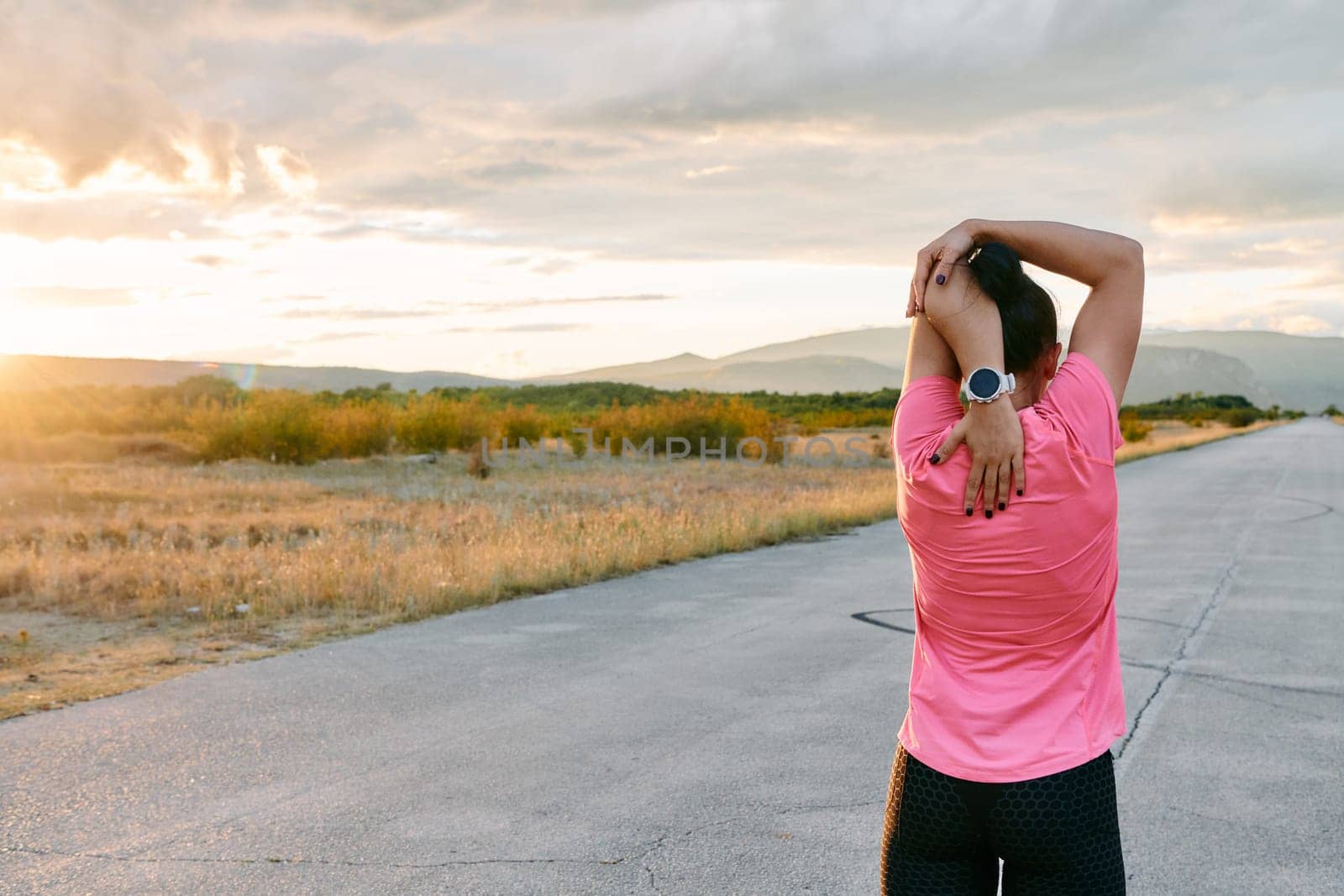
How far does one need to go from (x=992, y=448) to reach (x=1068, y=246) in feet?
1.60

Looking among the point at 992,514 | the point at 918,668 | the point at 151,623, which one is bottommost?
the point at 151,623

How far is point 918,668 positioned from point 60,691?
19.8 feet

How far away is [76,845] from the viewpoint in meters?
4.13

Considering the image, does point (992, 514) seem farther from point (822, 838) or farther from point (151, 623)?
point (151, 623)

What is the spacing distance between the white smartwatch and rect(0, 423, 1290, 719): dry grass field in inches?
237

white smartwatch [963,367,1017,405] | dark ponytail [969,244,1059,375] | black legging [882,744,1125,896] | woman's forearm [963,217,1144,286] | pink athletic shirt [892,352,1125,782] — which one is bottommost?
black legging [882,744,1125,896]

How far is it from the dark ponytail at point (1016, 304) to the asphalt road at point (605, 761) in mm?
2536

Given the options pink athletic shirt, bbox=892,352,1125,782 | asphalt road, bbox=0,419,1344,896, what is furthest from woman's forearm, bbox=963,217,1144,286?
asphalt road, bbox=0,419,1344,896

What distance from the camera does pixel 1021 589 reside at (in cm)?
190

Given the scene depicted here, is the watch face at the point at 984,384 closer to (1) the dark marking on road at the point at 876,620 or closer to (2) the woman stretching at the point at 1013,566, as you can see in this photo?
(2) the woman stretching at the point at 1013,566

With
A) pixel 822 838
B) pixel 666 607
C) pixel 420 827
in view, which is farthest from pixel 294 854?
pixel 666 607

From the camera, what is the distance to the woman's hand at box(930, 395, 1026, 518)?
178 cm

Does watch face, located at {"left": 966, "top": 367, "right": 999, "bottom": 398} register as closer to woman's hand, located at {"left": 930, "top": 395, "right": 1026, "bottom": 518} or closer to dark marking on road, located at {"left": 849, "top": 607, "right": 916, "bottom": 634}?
woman's hand, located at {"left": 930, "top": 395, "right": 1026, "bottom": 518}

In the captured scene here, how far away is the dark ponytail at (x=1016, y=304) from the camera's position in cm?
189
